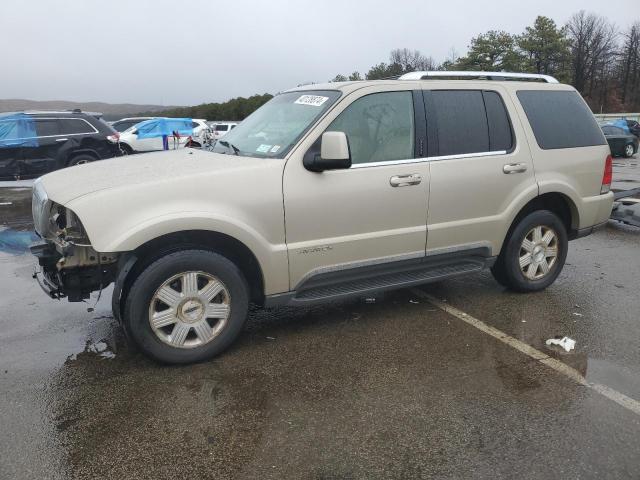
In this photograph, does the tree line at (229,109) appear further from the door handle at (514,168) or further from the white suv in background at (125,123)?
the door handle at (514,168)

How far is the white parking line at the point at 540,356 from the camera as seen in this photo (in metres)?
3.19

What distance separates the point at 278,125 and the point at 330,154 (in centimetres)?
80

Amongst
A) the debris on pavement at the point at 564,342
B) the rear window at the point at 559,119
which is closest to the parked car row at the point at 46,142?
the rear window at the point at 559,119

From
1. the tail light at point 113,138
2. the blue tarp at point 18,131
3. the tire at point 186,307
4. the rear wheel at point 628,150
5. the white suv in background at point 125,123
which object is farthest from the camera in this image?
the white suv in background at point 125,123

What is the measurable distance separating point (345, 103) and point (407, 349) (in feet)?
6.18

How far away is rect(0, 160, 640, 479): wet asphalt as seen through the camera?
2.64 meters

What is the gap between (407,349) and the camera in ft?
12.8

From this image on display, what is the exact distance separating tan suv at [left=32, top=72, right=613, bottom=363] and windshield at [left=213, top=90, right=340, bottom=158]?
2cm

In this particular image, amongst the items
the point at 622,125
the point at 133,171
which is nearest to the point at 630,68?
the point at 622,125

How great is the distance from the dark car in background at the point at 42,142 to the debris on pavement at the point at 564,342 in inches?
444

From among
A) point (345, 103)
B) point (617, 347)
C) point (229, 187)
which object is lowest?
point (617, 347)

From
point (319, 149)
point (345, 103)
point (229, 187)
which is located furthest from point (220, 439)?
point (345, 103)

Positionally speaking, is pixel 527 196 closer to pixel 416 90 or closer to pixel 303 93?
pixel 416 90

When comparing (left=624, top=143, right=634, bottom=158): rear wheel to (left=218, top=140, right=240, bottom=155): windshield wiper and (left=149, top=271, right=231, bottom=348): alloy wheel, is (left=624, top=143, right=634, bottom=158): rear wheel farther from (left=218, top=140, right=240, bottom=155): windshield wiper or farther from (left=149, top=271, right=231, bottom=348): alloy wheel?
(left=149, top=271, right=231, bottom=348): alloy wheel
